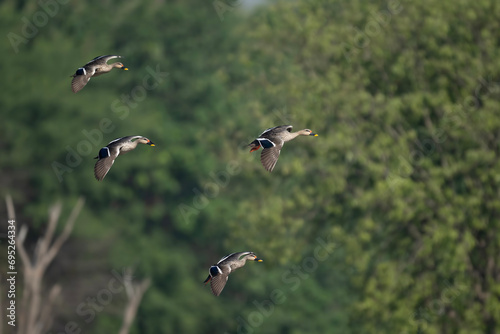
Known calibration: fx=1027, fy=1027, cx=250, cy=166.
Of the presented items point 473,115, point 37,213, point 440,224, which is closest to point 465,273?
point 440,224

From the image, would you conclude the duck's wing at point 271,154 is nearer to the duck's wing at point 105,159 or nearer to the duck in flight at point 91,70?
the duck's wing at point 105,159

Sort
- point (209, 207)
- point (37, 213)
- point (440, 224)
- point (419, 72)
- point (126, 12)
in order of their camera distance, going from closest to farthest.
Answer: point (440, 224) → point (419, 72) → point (37, 213) → point (209, 207) → point (126, 12)

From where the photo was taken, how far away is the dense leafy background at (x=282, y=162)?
22156 millimetres

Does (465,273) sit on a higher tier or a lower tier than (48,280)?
higher

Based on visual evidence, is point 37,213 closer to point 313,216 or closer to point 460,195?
point 313,216

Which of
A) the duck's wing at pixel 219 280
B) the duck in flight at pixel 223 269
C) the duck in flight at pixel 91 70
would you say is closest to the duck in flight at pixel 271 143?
the duck in flight at pixel 223 269

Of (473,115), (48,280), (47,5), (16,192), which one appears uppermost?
(473,115)

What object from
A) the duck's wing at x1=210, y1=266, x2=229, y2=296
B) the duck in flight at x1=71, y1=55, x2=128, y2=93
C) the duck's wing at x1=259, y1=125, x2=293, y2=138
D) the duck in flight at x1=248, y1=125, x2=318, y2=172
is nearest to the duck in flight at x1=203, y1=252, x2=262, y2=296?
the duck's wing at x1=210, y1=266, x2=229, y2=296

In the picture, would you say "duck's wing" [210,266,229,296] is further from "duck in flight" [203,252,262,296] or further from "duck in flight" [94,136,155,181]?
"duck in flight" [94,136,155,181]

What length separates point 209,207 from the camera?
39.0 meters

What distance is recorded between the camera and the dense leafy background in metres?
22.2

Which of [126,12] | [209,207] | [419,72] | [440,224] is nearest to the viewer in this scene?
[440,224]

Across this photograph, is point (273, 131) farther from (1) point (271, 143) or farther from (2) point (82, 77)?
(2) point (82, 77)

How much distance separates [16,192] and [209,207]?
7.35 metres
